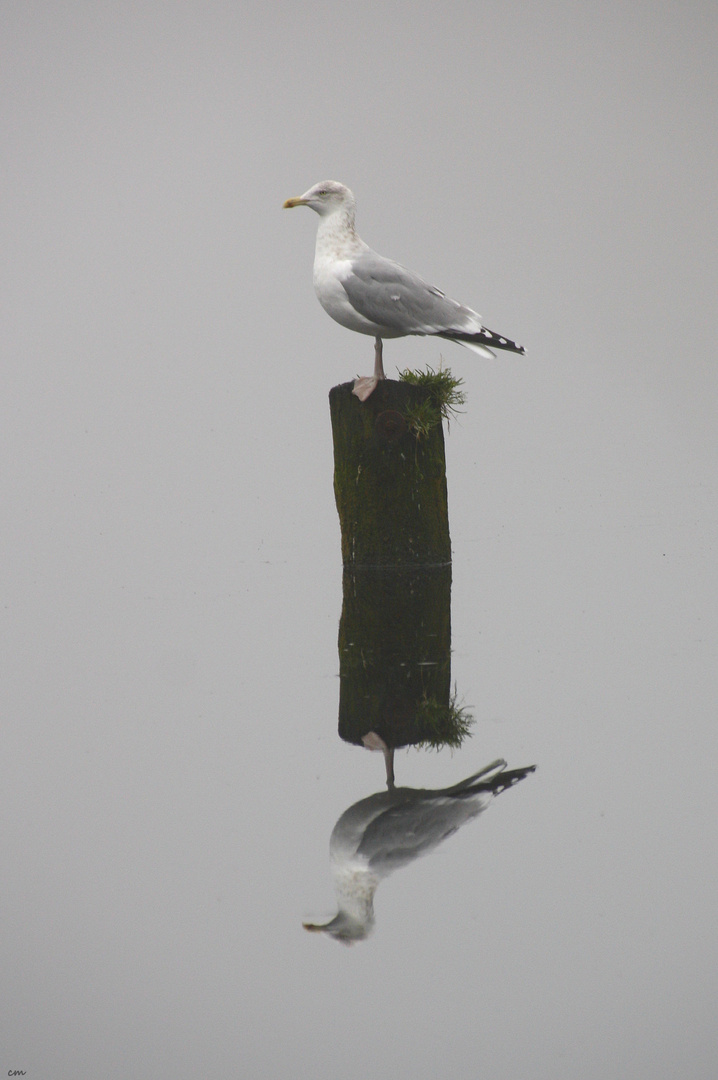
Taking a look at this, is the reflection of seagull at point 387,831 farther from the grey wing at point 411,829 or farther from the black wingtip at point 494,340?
the black wingtip at point 494,340

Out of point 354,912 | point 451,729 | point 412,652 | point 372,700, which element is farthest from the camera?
point 412,652

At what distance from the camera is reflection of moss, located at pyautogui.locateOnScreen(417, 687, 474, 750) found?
2.90m

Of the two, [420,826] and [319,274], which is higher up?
[319,274]

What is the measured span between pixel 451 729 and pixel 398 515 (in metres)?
2.71

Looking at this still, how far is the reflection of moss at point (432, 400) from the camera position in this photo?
5.60 metres

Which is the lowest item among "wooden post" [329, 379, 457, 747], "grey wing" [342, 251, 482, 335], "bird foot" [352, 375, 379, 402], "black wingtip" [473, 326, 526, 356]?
"wooden post" [329, 379, 457, 747]

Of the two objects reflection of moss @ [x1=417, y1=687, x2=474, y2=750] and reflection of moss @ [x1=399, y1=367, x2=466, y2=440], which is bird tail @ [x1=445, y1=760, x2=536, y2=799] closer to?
reflection of moss @ [x1=417, y1=687, x2=474, y2=750]

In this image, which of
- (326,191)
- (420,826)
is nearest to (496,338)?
(326,191)

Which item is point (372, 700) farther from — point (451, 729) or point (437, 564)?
point (437, 564)

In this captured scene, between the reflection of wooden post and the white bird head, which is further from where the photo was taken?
the white bird head

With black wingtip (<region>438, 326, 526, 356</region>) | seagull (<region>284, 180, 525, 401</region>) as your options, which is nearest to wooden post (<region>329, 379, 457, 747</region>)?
seagull (<region>284, 180, 525, 401</region>)

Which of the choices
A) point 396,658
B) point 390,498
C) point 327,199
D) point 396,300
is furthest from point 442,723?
point 327,199

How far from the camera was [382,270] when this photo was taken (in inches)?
214

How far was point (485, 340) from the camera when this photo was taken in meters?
5.51
